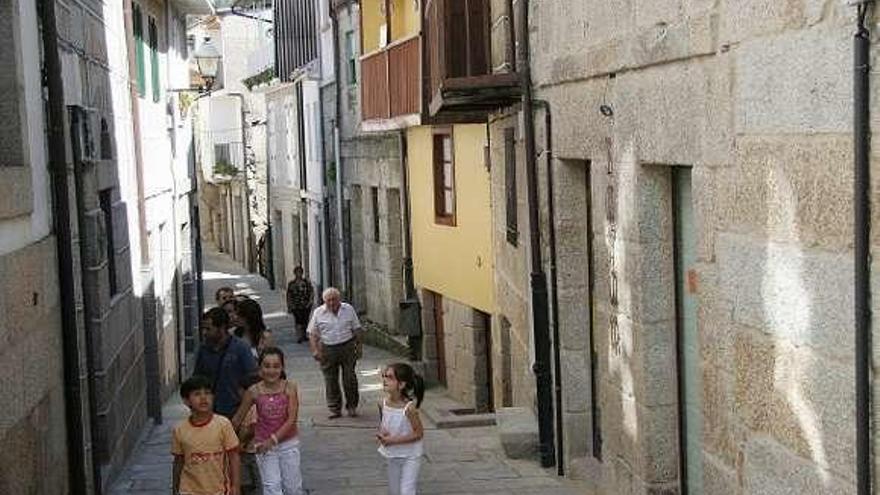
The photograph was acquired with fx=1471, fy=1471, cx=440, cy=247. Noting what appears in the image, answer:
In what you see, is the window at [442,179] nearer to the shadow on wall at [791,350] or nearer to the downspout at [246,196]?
the shadow on wall at [791,350]

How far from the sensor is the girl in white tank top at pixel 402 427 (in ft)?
30.2

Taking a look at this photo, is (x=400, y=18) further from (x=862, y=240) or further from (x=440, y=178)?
(x=862, y=240)

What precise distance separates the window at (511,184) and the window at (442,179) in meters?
4.78

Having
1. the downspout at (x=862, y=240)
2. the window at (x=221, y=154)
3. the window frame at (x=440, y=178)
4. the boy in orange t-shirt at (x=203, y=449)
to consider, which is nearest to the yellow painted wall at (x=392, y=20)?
the window frame at (x=440, y=178)

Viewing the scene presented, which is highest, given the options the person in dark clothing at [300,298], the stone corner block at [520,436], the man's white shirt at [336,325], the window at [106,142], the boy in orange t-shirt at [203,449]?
the window at [106,142]

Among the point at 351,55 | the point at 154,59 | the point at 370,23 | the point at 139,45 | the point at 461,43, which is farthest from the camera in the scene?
the point at 351,55

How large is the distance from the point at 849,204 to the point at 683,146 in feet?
7.43

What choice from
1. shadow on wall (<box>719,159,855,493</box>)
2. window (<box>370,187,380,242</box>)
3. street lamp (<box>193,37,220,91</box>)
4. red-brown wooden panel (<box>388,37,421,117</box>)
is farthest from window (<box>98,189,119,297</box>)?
window (<box>370,187,380,242</box>)

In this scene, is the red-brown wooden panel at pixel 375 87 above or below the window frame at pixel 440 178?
above

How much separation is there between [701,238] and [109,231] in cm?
763

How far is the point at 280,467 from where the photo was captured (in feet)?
30.9

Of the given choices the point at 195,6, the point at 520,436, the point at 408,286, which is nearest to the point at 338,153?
the point at 195,6

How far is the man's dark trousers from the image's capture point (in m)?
15.2

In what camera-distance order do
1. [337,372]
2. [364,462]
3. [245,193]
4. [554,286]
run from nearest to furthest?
[554,286] → [364,462] → [337,372] → [245,193]
